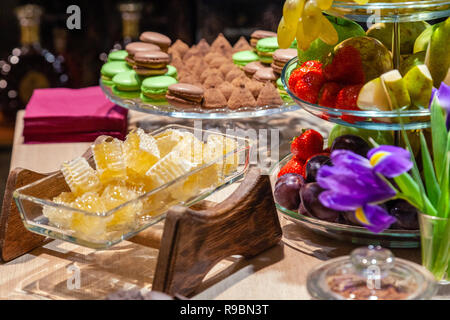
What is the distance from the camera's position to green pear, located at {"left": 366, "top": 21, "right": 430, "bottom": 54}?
1.24 meters

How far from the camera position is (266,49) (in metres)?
1.76

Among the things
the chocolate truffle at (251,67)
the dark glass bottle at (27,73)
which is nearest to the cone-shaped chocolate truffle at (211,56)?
the chocolate truffle at (251,67)

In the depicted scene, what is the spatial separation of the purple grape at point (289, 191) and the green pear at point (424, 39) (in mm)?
292

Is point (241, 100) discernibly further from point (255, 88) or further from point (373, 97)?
point (373, 97)

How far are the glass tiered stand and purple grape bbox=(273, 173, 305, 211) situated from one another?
13 millimetres

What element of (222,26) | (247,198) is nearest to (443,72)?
(247,198)

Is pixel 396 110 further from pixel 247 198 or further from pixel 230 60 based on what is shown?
pixel 230 60

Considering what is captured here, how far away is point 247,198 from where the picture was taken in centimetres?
109

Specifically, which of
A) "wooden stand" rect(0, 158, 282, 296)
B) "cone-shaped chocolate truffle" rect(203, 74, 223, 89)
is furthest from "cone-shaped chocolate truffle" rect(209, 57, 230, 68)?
"wooden stand" rect(0, 158, 282, 296)

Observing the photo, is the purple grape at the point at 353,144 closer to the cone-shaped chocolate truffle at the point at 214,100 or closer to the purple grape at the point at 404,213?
the purple grape at the point at 404,213

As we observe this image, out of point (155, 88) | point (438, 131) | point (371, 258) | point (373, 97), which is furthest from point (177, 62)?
point (371, 258)

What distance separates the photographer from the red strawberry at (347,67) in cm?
112

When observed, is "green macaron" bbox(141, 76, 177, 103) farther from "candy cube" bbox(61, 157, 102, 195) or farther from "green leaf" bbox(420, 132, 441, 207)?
"green leaf" bbox(420, 132, 441, 207)

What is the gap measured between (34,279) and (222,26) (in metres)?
2.04
